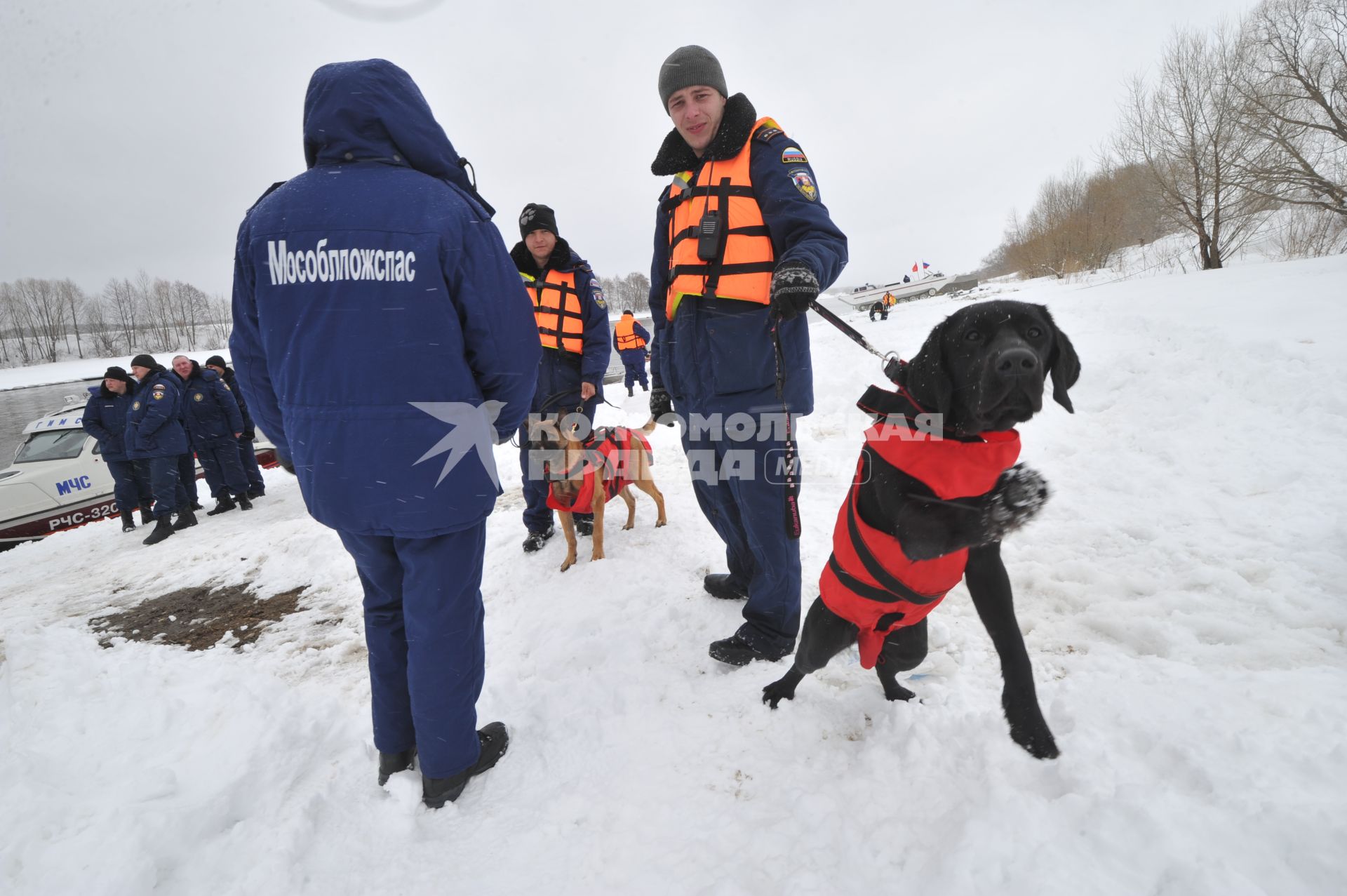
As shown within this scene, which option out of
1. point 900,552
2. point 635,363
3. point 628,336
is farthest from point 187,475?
point 900,552

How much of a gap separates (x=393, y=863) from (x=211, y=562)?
4.63 metres

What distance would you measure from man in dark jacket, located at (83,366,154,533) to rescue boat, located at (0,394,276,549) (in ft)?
3.00

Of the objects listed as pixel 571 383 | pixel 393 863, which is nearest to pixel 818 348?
pixel 571 383

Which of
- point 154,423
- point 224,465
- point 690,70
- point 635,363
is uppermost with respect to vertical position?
point 690,70

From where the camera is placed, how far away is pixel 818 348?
12188 millimetres

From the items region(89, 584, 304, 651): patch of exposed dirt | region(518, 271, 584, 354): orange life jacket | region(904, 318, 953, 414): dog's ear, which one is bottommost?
region(89, 584, 304, 651): patch of exposed dirt

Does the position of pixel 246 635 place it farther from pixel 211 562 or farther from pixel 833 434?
pixel 833 434

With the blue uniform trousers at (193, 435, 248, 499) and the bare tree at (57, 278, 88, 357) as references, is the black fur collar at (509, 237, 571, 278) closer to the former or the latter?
the blue uniform trousers at (193, 435, 248, 499)

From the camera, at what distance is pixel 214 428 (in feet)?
23.9

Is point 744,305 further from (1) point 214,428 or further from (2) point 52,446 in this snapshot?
(2) point 52,446

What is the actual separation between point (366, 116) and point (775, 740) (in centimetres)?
261

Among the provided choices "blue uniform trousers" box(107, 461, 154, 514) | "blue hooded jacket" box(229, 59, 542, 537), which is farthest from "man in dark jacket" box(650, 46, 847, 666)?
"blue uniform trousers" box(107, 461, 154, 514)

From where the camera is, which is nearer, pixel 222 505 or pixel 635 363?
pixel 222 505

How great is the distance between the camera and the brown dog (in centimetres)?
388
